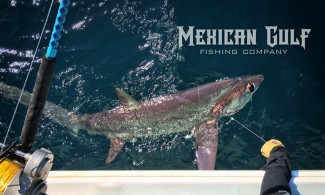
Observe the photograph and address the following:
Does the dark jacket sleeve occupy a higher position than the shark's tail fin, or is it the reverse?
the shark's tail fin

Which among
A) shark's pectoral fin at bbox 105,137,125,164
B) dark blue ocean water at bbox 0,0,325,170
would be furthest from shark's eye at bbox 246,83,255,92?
shark's pectoral fin at bbox 105,137,125,164

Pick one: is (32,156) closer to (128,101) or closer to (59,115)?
(128,101)

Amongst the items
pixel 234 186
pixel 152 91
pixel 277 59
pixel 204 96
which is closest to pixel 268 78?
pixel 277 59

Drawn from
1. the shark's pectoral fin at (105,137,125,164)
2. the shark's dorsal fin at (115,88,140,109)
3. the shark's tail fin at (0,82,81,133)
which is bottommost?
the shark's pectoral fin at (105,137,125,164)

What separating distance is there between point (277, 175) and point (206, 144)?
143cm

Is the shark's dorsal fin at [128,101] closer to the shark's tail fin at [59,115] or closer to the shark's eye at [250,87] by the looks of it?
the shark's tail fin at [59,115]

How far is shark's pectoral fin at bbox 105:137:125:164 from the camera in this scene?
3498mm

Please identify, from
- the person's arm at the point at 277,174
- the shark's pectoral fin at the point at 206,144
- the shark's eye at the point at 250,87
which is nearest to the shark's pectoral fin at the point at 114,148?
the shark's pectoral fin at the point at 206,144

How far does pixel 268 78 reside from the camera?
4035 mm

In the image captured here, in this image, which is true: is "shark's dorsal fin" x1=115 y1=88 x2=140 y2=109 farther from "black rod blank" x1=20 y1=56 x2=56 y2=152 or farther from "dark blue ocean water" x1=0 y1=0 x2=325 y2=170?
"black rod blank" x1=20 y1=56 x2=56 y2=152

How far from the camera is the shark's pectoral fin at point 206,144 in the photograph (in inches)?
131

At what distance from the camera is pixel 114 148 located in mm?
3531

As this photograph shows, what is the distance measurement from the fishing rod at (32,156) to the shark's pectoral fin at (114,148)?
63.9 inches

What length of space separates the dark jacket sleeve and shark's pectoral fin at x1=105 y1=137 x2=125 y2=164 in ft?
5.39
